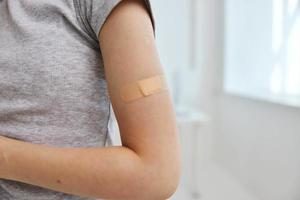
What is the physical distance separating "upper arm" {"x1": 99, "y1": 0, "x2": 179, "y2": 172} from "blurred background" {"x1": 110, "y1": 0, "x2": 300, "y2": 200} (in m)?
1.63

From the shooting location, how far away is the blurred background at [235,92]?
1.92 meters

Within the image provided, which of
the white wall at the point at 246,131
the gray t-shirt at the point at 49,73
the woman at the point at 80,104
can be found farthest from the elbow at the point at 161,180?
the white wall at the point at 246,131

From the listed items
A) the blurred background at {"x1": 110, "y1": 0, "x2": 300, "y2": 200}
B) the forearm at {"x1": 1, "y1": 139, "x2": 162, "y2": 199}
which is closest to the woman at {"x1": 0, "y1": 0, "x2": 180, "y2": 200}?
the forearm at {"x1": 1, "y1": 139, "x2": 162, "y2": 199}

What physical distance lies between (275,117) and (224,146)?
0.76 metres

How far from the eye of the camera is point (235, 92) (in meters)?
2.51

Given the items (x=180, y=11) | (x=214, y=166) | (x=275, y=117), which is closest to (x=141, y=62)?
(x=275, y=117)

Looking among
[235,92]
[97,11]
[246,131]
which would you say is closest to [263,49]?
[235,92]

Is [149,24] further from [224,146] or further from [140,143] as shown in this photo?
[224,146]

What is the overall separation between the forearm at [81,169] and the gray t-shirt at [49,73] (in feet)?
0.16

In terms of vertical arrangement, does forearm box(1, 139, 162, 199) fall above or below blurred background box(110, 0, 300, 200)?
above

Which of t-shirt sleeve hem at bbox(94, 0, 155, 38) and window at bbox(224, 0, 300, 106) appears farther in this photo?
window at bbox(224, 0, 300, 106)

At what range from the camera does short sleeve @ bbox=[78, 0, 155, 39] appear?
379mm

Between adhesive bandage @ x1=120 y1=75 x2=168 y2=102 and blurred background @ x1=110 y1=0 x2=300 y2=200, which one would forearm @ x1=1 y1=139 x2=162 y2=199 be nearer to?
adhesive bandage @ x1=120 y1=75 x2=168 y2=102

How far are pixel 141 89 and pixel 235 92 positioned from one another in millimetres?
2270
